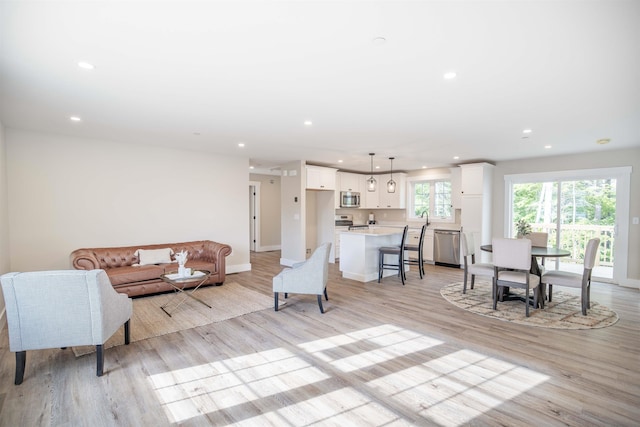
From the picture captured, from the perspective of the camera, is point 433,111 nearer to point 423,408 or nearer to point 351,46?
point 351,46

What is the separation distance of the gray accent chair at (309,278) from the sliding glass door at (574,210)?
202 inches

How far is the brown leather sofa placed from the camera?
4.52m

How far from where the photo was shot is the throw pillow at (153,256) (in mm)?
5109

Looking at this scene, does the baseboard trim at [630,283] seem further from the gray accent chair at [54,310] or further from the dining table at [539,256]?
the gray accent chair at [54,310]

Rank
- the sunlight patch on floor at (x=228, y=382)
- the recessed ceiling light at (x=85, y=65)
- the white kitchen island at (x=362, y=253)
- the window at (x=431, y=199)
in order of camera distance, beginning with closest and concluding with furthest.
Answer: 1. the sunlight patch on floor at (x=228, y=382)
2. the recessed ceiling light at (x=85, y=65)
3. the white kitchen island at (x=362, y=253)
4. the window at (x=431, y=199)

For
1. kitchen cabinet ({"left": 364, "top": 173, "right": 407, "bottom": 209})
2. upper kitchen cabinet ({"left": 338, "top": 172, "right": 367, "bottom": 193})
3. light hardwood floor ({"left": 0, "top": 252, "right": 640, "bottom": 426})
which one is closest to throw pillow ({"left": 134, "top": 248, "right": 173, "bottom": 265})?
light hardwood floor ({"left": 0, "top": 252, "right": 640, "bottom": 426})

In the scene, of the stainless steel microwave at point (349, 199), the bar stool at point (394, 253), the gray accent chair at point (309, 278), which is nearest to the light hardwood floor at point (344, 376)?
the gray accent chair at point (309, 278)

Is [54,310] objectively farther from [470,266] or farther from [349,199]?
[349,199]

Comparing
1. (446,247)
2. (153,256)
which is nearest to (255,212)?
(153,256)

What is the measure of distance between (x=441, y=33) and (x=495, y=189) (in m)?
6.19

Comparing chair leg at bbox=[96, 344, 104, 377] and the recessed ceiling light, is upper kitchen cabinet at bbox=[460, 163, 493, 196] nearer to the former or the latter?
the recessed ceiling light

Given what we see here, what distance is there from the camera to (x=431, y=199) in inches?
321

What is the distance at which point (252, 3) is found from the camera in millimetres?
1686

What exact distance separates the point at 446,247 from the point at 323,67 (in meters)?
6.18
